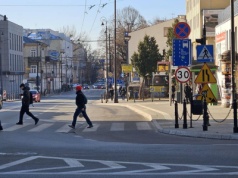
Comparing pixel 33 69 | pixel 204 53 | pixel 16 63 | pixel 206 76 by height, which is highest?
pixel 16 63

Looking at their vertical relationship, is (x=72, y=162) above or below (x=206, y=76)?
below

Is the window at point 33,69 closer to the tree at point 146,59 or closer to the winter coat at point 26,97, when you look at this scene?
the tree at point 146,59

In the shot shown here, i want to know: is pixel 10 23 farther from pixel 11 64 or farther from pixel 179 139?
pixel 179 139

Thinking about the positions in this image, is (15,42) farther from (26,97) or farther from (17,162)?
(17,162)

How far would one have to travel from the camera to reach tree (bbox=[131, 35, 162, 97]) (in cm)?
7012

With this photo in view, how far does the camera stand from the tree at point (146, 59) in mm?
70125

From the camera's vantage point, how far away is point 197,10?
6606cm

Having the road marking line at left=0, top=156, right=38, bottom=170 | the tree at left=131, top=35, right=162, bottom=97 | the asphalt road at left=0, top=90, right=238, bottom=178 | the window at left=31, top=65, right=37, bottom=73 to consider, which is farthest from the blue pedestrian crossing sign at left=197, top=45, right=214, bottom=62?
the window at left=31, top=65, right=37, bottom=73

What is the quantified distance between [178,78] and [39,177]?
1338 centimetres

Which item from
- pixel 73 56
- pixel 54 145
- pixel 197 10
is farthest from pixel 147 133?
pixel 73 56

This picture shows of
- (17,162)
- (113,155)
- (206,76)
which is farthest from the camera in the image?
(206,76)

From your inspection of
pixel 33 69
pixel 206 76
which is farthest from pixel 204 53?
pixel 33 69

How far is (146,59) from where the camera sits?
70.1 m

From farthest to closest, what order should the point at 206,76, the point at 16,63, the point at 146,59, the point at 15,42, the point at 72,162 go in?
the point at 16,63, the point at 15,42, the point at 146,59, the point at 206,76, the point at 72,162
